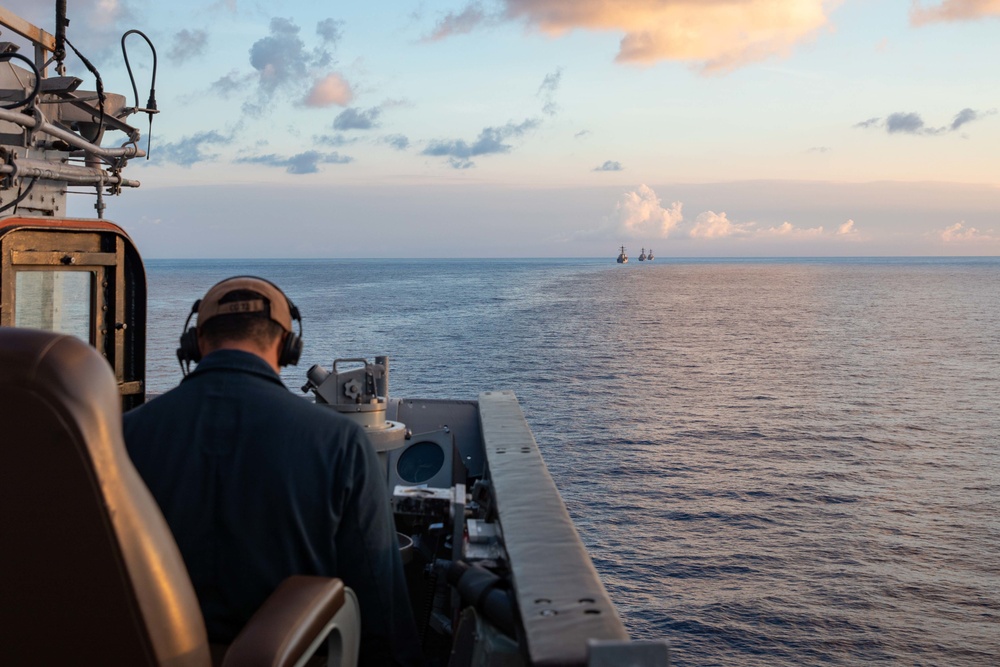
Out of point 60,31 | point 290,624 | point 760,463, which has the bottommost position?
point 760,463

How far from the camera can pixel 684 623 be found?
91.0 ft

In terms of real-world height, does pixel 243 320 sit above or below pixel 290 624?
above

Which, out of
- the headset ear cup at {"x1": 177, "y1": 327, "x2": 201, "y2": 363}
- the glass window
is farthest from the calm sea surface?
the headset ear cup at {"x1": 177, "y1": 327, "x2": 201, "y2": 363}

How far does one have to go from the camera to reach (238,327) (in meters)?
3.20

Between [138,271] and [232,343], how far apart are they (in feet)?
12.6

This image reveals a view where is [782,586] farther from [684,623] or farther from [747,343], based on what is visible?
[747,343]

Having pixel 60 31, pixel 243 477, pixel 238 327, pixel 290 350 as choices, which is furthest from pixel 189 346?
pixel 60 31

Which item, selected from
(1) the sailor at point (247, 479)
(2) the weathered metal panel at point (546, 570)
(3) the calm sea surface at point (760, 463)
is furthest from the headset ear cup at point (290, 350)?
(3) the calm sea surface at point (760, 463)

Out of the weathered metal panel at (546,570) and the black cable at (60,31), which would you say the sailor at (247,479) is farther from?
the black cable at (60,31)

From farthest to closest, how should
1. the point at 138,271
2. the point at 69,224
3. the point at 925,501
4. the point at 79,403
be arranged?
the point at 925,501 → the point at 138,271 → the point at 69,224 → the point at 79,403

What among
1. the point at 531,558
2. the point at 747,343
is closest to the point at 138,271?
the point at 531,558

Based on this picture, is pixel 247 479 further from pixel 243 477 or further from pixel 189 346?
pixel 189 346

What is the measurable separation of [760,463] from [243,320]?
42.2 meters

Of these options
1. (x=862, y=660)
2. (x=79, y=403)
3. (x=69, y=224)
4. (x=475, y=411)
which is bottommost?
(x=862, y=660)
